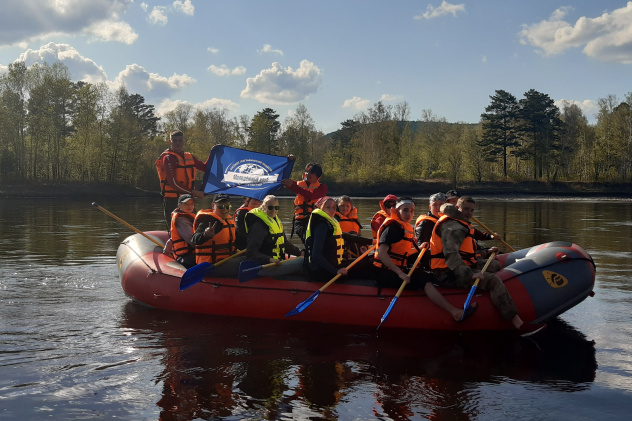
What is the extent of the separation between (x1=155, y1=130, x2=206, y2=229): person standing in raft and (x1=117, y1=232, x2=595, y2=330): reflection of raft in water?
125 centimetres

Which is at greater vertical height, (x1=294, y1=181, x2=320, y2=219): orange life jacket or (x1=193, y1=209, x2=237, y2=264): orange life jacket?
(x1=294, y1=181, x2=320, y2=219): orange life jacket

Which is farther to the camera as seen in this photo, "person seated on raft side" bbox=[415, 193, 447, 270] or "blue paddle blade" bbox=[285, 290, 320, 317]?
"person seated on raft side" bbox=[415, 193, 447, 270]

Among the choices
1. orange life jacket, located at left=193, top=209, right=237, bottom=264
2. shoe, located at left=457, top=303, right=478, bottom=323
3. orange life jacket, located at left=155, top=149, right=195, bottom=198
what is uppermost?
orange life jacket, located at left=155, top=149, right=195, bottom=198

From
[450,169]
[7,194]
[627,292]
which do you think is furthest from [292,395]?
[450,169]

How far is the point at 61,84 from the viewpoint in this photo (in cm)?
4166

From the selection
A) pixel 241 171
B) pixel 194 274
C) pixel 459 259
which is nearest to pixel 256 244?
pixel 194 274

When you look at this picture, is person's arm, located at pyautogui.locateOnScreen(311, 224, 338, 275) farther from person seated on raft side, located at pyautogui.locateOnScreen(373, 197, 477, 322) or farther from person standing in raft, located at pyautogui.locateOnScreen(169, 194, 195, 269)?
person standing in raft, located at pyautogui.locateOnScreen(169, 194, 195, 269)

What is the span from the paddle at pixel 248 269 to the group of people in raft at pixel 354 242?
16 cm

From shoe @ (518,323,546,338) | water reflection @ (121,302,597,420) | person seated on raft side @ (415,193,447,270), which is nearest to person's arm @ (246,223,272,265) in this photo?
water reflection @ (121,302,597,420)

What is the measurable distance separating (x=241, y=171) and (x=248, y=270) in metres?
2.15

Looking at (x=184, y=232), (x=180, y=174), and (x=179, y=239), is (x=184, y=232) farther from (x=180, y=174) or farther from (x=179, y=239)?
(x=180, y=174)

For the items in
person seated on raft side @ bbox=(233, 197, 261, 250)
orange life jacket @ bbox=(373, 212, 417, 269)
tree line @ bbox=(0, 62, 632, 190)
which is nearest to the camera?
orange life jacket @ bbox=(373, 212, 417, 269)

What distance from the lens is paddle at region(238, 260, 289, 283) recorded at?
6648mm

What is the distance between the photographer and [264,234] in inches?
276
